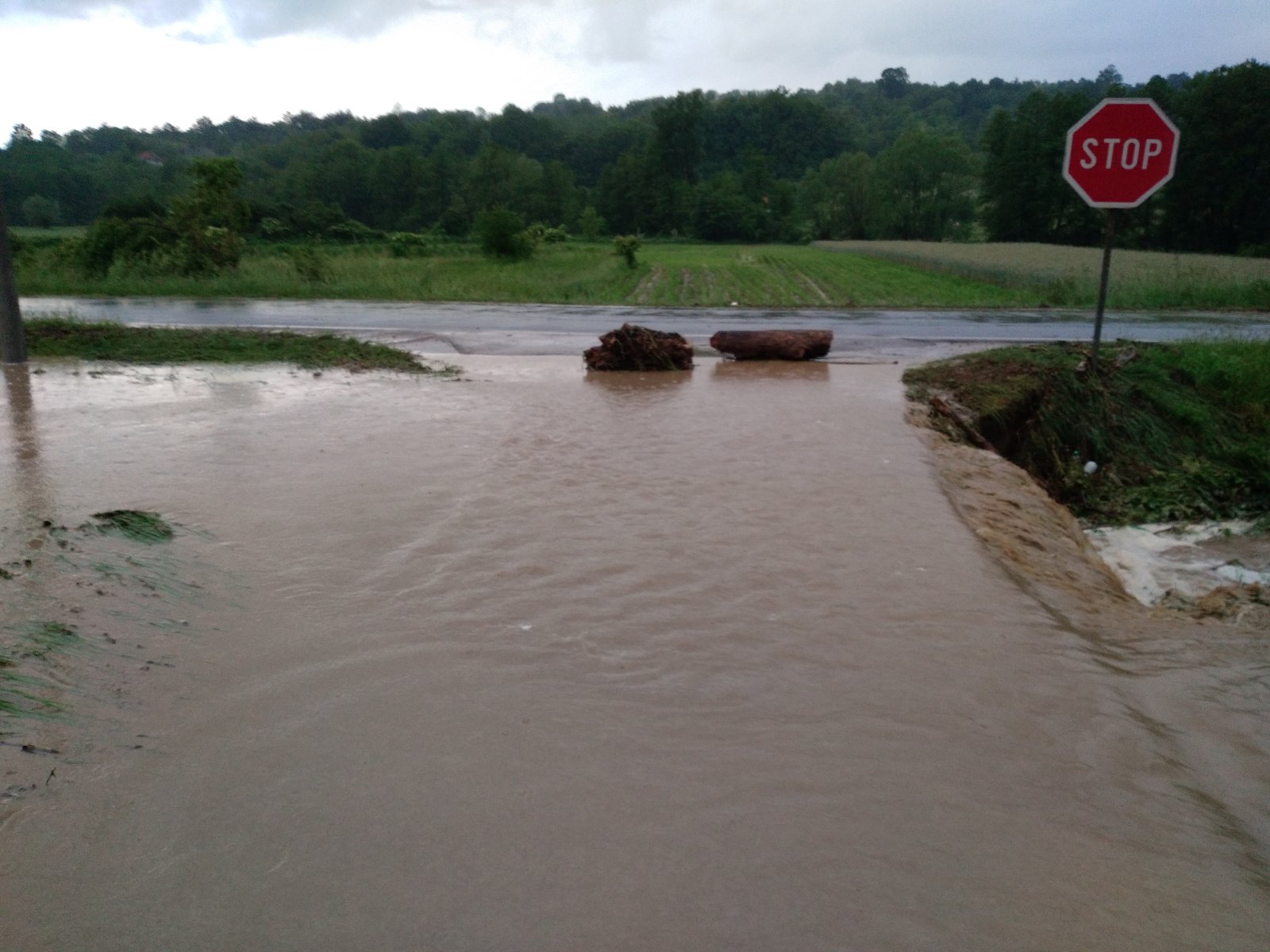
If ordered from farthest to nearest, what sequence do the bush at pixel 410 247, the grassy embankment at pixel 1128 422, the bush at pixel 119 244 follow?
the bush at pixel 410 247 < the bush at pixel 119 244 < the grassy embankment at pixel 1128 422

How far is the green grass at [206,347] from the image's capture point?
1226cm

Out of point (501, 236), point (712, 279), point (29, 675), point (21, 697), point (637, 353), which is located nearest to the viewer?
point (21, 697)

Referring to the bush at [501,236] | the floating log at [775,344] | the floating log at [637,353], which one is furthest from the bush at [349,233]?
the floating log at [637,353]

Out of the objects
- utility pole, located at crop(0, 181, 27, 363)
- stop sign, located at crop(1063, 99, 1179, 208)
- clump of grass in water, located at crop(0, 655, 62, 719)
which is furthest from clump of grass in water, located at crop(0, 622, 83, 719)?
stop sign, located at crop(1063, 99, 1179, 208)

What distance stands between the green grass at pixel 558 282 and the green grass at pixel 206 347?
837 cm

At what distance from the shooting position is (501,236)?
4466 centimetres

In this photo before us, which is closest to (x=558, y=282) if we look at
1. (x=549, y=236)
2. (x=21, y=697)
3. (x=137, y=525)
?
(x=137, y=525)

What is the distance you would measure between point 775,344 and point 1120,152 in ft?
14.9

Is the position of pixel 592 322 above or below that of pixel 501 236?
below

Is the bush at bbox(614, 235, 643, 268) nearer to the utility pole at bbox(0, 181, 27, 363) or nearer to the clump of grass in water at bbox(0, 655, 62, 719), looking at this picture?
the utility pole at bbox(0, 181, 27, 363)

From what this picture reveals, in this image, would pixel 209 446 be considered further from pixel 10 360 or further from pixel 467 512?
pixel 10 360

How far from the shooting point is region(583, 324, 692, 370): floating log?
1213cm

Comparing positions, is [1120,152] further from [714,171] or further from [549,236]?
[714,171]

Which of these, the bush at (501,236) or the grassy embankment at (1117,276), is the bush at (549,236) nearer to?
the bush at (501,236)
